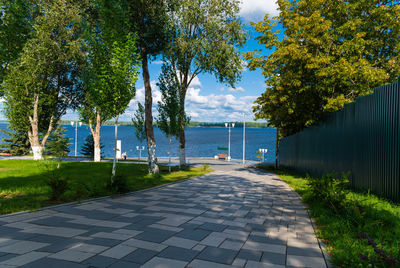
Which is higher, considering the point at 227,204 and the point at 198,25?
the point at 198,25

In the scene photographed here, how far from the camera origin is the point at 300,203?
8.30 m

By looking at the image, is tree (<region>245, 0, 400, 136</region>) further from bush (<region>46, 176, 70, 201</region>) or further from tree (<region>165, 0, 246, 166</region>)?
bush (<region>46, 176, 70, 201</region>)

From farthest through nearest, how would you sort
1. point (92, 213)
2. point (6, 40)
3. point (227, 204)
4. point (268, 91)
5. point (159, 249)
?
point (268, 91)
point (6, 40)
point (227, 204)
point (92, 213)
point (159, 249)

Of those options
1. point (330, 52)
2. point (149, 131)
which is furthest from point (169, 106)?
point (330, 52)

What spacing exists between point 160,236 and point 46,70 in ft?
64.9

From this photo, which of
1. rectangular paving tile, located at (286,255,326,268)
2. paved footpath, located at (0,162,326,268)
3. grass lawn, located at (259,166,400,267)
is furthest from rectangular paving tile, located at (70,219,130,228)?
grass lawn, located at (259,166,400,267)

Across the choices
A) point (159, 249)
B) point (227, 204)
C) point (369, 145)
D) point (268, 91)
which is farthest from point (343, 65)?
point (159, 249)

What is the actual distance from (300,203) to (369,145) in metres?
2.91

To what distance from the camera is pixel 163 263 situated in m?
3.66

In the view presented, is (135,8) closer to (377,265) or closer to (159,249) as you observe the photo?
(159,249)

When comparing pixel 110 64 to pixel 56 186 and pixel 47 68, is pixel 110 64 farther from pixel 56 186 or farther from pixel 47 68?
pixel 47 68

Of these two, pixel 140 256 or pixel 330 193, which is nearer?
pixel 140 256

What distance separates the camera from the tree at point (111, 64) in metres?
9.09

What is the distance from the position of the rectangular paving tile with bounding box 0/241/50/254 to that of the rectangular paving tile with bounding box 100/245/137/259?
3.60 ft
